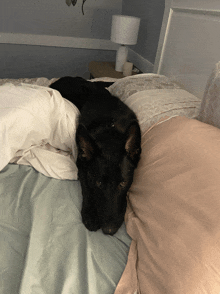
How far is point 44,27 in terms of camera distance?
322 centimetres

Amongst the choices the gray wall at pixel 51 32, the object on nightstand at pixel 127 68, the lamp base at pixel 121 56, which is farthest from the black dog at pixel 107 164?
the gray wall at pixel 51 32

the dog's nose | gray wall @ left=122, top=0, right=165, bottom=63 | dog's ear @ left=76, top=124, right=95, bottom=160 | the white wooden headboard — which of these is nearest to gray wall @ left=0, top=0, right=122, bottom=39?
gray wall @ left=122, top=0, right=165, bottom=63

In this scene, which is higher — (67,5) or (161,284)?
(67,5)

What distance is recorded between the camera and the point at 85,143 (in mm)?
996

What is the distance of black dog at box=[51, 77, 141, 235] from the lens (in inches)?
34.6

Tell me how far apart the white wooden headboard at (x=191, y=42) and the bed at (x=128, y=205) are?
4cm

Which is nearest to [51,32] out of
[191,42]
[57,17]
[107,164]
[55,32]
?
[55,32]

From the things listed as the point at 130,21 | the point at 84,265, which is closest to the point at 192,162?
the point at 84,265

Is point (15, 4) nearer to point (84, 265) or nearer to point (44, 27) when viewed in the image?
point (44, 27)

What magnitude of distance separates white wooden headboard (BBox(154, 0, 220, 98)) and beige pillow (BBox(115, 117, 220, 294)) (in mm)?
687

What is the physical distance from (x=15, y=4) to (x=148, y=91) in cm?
281

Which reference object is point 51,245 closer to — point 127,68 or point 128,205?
point 128,205

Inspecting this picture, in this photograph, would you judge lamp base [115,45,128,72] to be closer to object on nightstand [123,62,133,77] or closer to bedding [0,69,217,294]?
object on nightstand [123,62,133,77]

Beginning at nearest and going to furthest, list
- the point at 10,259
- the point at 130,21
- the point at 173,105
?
1. the point at 10,259
2. the point at 173,105
3. the point at 130,21
